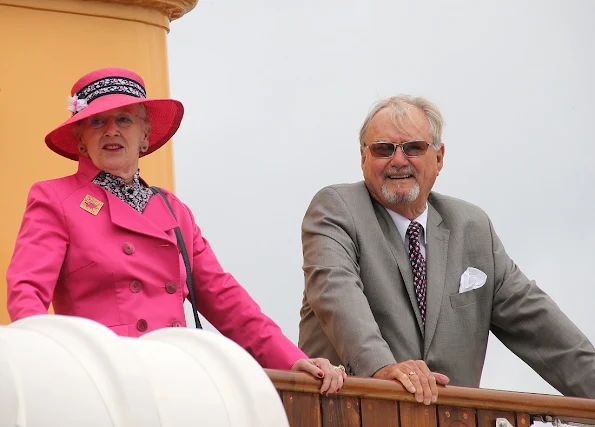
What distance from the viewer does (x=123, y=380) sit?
3168mm

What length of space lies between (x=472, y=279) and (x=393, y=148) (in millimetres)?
622

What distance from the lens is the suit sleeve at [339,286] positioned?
539 cm

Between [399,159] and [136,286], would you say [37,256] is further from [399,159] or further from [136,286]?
[399,159]

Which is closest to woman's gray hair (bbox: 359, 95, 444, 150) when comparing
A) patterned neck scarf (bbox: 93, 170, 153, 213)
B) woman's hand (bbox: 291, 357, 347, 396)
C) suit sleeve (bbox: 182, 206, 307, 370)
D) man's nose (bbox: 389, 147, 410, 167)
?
man's nose (bbox: 389, 147, 410, 167)

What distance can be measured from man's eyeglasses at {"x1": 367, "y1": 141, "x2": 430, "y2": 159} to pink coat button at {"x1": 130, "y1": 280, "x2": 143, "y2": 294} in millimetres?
1475

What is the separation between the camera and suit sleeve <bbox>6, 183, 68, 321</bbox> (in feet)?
15.3

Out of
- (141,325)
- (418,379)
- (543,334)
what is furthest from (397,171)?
(141,325)

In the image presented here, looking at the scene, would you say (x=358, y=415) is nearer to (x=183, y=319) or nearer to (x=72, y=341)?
(x=183, y=319)

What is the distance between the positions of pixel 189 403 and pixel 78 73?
12.7 ft

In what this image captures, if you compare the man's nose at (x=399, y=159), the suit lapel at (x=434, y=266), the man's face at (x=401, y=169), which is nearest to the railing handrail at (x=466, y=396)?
the suit lapel at (x=434, y=266)

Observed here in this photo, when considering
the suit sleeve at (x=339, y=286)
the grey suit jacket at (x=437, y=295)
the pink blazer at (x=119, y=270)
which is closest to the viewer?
the pink blazer at (x=119, y=270)

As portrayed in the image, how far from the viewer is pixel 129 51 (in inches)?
280

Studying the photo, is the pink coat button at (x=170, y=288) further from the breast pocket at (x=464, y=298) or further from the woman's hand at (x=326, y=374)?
the breast pocket at (x=464, y=298)

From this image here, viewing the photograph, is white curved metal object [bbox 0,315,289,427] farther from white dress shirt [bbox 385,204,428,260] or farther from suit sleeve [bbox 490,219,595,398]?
suit sleeve [bbox 490,219,595,398]
